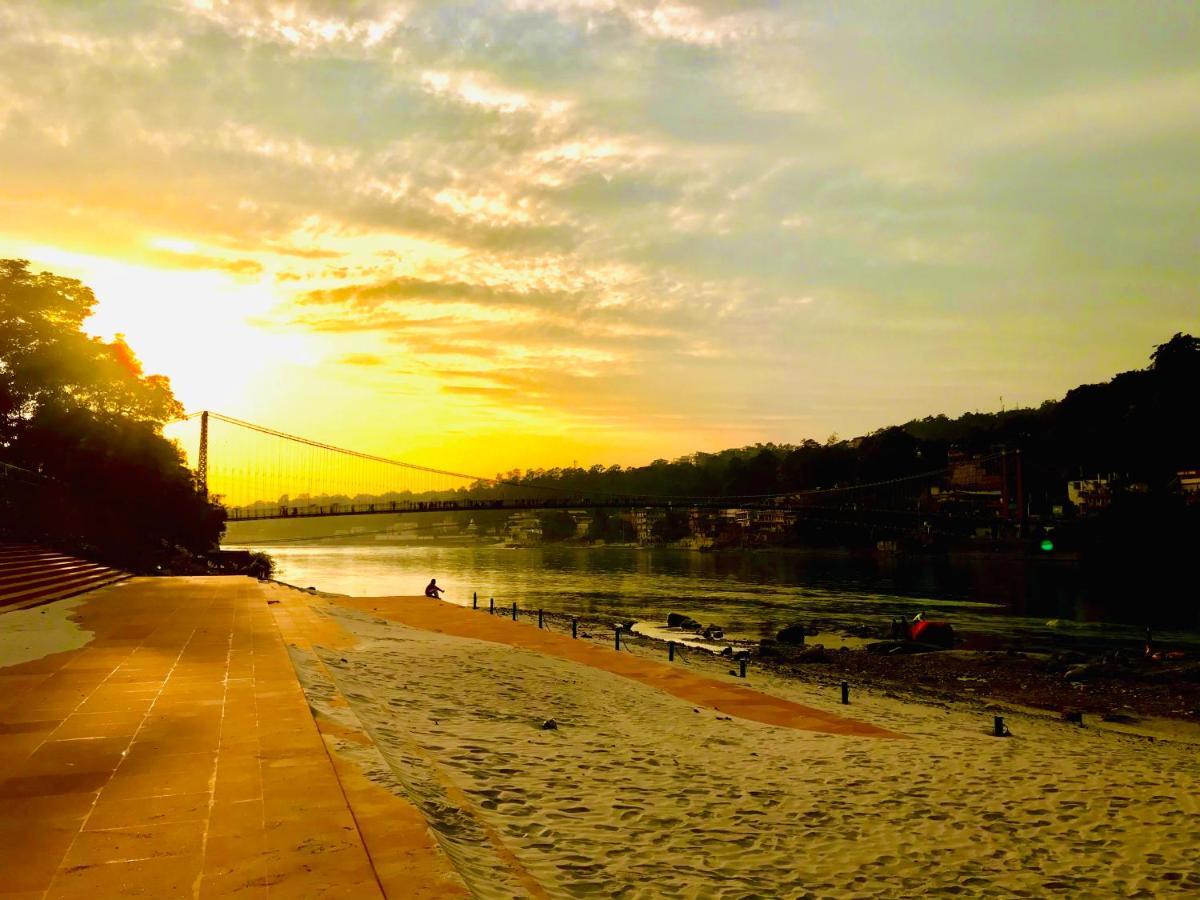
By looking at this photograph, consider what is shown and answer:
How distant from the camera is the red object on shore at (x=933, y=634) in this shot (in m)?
30.7

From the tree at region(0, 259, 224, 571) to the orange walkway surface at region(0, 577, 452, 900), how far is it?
83.3 feet

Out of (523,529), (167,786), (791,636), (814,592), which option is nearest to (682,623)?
(791,636)

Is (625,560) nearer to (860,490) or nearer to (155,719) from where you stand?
(860,490)

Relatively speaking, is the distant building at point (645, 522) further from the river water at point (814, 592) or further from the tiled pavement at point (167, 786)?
the tiled pavement at point (167, 786)

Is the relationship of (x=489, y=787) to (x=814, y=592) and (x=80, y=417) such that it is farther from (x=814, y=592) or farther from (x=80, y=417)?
(x=814, y=592)

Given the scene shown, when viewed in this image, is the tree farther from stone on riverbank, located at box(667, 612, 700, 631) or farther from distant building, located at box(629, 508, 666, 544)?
distant building, located at box(629, 508, 666, 544)

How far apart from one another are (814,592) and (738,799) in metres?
50.7

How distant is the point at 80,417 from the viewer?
33.6 meters

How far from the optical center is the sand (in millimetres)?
5629

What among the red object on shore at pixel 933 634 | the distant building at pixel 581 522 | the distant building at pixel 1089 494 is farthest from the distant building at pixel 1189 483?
the distant building at pixel 581 522

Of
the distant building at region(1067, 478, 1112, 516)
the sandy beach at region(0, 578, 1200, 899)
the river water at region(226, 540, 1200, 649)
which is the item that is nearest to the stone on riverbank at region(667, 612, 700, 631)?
the river water at region(226, 540, 1200, 649)

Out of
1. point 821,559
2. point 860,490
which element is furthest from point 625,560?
point 860,490

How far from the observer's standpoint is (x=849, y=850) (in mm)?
6363

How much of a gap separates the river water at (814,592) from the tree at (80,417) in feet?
67.7
